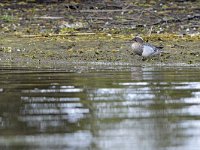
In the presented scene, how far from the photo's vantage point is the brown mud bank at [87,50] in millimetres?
15891

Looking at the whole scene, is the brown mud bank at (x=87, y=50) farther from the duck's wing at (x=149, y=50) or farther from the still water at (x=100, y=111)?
the still water at (x=100, y=111)

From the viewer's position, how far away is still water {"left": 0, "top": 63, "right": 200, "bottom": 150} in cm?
661

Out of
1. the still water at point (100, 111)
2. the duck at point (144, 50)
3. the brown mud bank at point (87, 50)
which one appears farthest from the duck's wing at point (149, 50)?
the still water at point (100, 111)

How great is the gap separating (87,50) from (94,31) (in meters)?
3.21

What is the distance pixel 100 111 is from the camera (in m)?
8.38

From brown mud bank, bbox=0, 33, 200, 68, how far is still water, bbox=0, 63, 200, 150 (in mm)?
2948

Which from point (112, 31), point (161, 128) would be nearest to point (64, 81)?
point (161, 128)

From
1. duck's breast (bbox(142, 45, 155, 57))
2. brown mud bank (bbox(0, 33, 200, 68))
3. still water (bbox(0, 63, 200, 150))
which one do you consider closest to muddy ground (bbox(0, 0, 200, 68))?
brown mud bank (bbox(0, 33, 200, 68))

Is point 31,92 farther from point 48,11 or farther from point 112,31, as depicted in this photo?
point 48,11

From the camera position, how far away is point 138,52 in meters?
16.0

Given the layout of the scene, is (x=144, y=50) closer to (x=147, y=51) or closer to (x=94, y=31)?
(x=147, y=51)

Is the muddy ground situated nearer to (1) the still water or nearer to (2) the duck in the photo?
(2) the duck

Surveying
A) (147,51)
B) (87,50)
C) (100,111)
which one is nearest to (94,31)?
(87,50)

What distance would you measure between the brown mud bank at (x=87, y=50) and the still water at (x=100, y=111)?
2.95 meters
